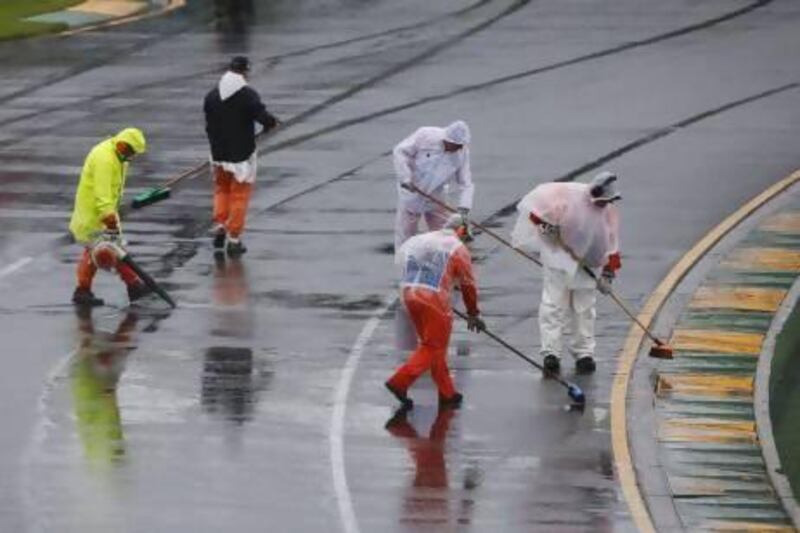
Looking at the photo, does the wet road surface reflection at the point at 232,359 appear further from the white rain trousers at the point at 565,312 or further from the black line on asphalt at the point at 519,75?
the black line on asphalt at the point at 519,75

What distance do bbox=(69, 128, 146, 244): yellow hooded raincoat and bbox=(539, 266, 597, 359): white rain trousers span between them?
174 inches

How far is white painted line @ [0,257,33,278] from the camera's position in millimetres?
26156

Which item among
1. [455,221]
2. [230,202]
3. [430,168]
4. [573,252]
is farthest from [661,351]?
[230,202]

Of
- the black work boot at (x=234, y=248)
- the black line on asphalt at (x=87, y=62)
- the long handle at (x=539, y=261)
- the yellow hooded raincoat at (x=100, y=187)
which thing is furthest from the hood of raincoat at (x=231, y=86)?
the black line on asphalt at (x=87, y=62)

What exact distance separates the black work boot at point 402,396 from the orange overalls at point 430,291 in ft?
0.08

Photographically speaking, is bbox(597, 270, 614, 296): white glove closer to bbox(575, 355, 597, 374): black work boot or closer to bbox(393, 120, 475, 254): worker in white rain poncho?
bbox(575, 355, 597, 374): black work boot

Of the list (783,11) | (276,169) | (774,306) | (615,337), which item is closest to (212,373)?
(615,337)

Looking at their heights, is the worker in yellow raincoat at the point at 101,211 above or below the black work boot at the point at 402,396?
above

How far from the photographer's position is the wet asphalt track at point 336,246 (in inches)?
750

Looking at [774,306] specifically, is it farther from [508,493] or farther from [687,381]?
[508,493]

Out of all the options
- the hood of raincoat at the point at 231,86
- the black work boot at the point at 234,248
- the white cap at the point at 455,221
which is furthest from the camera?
the hood of raincoat at the point at 231,86

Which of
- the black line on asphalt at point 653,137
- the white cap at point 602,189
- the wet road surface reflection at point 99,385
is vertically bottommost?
the black line on asphalt at point 653,137

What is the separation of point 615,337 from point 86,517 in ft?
23.2

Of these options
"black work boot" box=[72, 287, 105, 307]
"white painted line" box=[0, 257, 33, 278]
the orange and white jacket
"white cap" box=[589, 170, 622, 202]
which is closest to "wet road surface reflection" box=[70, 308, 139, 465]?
"black work boot" box=[72, 287, 105, 307]
